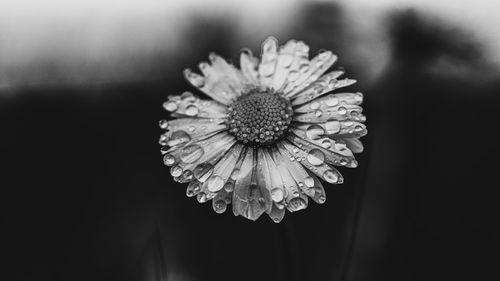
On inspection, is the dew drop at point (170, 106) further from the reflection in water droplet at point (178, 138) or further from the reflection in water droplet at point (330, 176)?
the reflection in water droplet at point (330, 176)

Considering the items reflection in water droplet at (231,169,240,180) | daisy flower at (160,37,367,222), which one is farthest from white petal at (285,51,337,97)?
reflection in water droplet at (231,169,240,180)

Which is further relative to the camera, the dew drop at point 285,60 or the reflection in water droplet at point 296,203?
the dew drop at point 285,60

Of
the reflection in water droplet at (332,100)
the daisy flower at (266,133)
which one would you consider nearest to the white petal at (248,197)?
the daisy flower at (266,133)

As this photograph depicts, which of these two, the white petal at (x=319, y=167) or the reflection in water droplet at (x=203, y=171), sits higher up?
the reflection in water droplet at (x=203, y=171)

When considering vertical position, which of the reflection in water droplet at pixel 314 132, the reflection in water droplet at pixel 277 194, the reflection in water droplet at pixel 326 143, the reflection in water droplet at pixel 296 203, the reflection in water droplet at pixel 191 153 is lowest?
the reflection in water droplet at pixel 296 203

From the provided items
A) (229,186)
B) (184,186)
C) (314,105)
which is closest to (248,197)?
(229,186)
